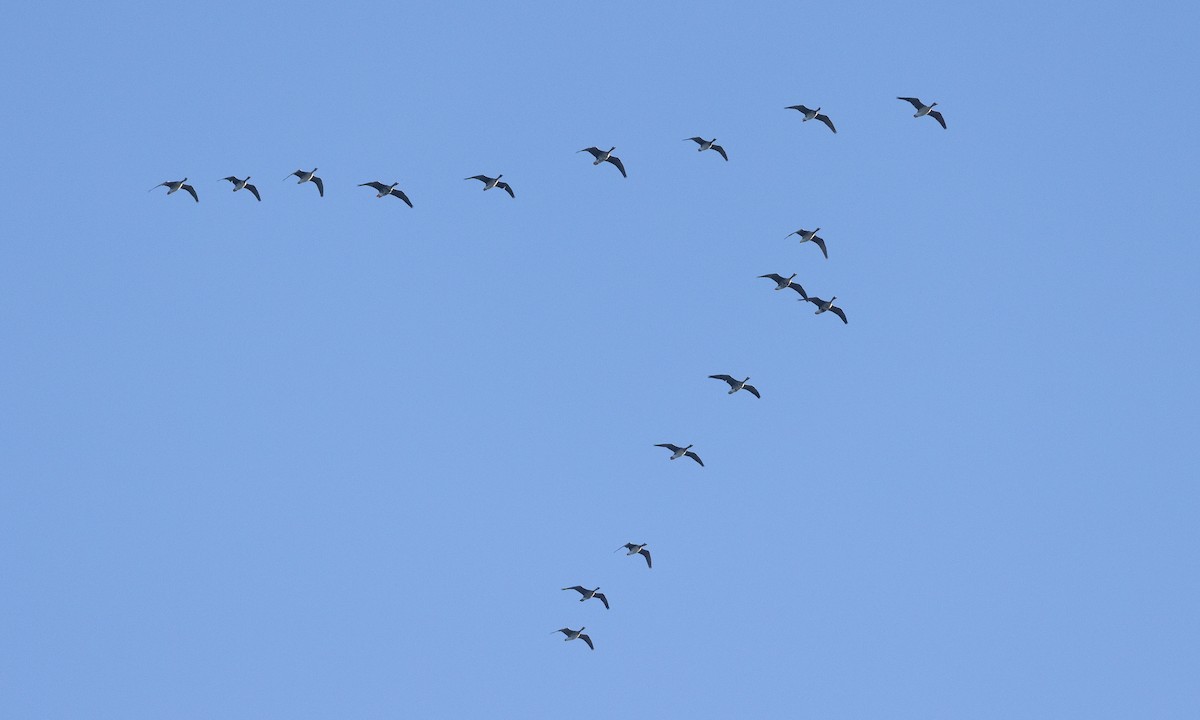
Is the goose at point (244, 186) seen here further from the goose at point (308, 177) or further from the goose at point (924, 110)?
the goose at point (924, 110)

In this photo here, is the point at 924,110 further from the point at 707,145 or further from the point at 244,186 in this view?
the point at 244,186

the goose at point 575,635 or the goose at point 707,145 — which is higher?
the goose at point 707,145

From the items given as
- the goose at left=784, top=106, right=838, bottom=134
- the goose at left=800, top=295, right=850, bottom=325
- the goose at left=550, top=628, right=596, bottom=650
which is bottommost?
the goose at left=550, top=628, right=596, bottom=650

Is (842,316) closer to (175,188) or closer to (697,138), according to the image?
(697,138)

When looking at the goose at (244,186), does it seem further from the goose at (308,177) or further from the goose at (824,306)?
the goose at (824,306)

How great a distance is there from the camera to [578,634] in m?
84.9

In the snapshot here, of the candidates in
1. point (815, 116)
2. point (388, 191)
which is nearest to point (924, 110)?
point (815, 116)

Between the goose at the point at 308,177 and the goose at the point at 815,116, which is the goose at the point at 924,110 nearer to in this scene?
the goose at the point at 815,116

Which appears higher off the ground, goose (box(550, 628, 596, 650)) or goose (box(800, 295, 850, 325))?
goose (box(800, 295, 850, 325))

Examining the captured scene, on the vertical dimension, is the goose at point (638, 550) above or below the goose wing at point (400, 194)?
below

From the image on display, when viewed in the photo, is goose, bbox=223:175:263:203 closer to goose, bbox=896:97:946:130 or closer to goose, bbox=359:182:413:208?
goose, bbox=359:182:413:208

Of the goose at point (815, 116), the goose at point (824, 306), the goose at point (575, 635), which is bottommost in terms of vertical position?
the goose at point (575, 635)

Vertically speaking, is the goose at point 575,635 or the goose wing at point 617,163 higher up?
the goose wing at point 617,163

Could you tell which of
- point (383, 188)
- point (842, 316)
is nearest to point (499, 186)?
point (383, 188)
